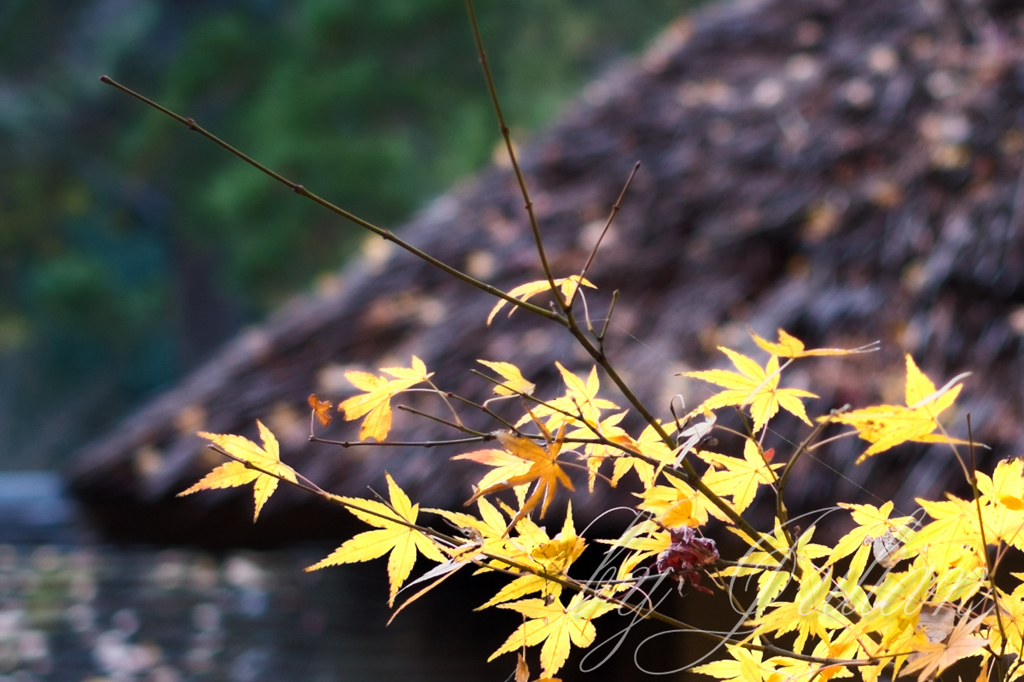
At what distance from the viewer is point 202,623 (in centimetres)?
232

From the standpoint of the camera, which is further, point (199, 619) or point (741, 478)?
point (199, 619)

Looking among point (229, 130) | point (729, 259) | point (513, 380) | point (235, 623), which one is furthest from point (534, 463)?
point (229, 130)

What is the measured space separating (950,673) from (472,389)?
0.79m

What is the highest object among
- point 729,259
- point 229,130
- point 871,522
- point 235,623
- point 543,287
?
point 229,130

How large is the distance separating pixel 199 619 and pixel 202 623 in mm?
47

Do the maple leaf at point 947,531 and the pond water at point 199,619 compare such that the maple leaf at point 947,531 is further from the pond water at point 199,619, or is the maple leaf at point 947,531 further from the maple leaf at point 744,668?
the pond water at point 199,619

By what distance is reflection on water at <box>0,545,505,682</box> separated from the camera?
6.15 ft

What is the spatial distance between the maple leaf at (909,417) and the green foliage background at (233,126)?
6429mm

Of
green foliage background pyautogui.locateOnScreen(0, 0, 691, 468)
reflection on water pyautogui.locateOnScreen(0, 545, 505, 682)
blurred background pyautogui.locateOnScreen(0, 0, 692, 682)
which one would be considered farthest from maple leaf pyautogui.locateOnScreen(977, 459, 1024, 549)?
green foliage background pyautogui.locateOnScreen(0, 0, 691, 468)

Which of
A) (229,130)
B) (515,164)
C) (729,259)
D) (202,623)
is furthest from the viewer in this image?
(229,130)

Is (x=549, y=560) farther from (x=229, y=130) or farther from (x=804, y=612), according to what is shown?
(x=229, y=130)

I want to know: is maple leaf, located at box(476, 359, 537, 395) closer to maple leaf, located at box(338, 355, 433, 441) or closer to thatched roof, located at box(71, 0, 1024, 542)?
maple leaf, located at box(338, 355, 433, 441)

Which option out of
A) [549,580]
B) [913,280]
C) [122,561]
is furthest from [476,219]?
[122,561]

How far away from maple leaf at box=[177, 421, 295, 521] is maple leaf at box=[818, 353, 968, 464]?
19 cm
